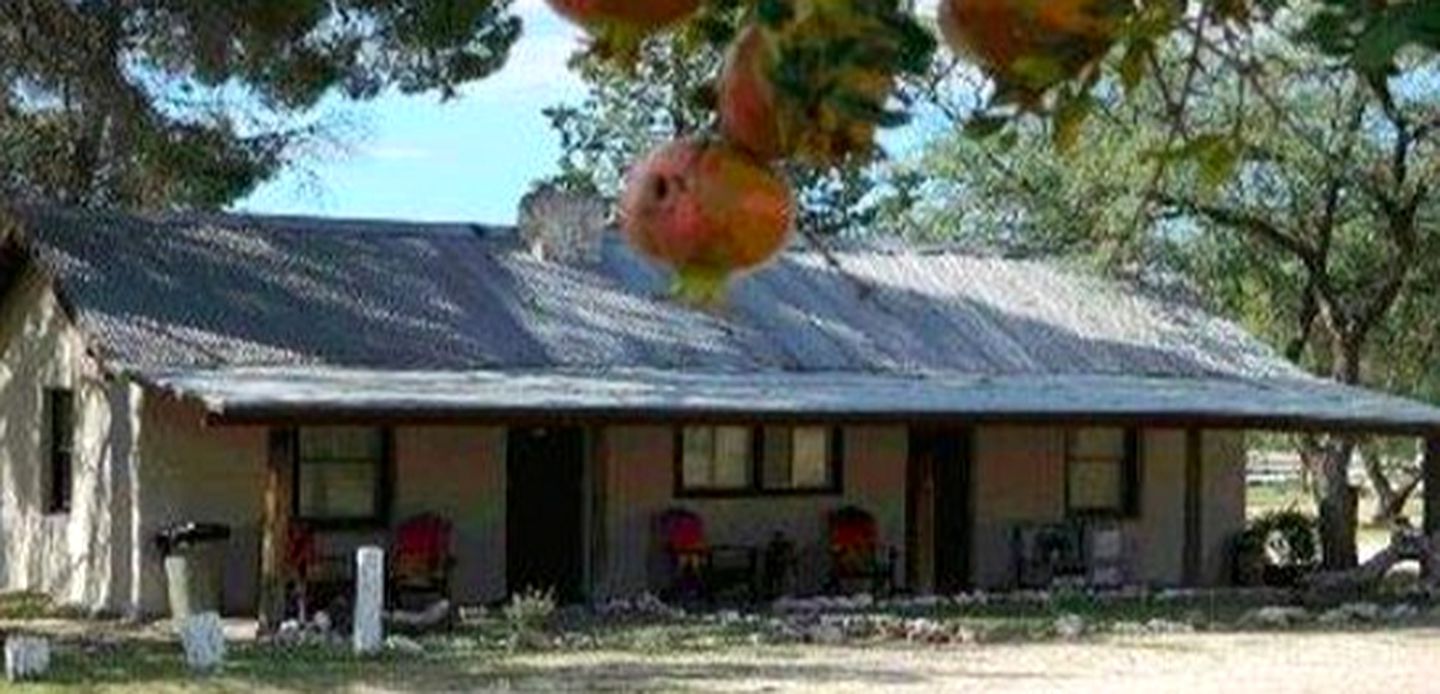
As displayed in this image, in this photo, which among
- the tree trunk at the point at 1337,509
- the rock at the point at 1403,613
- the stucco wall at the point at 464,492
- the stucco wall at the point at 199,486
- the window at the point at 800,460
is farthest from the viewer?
the tree trunk at the point at 1337,509

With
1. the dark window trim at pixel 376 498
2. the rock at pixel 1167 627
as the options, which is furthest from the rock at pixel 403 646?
the rock at pixel 1167 627

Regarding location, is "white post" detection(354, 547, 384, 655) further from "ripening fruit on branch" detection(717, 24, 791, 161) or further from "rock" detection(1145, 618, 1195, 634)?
"ripening fruit on branch" detection(717, 24, 791, 161)

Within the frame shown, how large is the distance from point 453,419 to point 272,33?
3585 millimetres

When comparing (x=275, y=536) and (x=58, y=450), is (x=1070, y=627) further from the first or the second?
(x=58, y=450)

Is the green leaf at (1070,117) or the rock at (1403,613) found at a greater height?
the green leaf at (1070,117)

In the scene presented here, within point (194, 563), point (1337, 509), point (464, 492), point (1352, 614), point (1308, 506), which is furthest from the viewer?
point (1308, 506)

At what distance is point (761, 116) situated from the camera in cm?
141

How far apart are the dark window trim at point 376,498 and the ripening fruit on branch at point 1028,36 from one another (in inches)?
788

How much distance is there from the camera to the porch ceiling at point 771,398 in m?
19.8

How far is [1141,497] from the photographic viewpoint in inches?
1031

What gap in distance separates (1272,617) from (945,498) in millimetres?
4196

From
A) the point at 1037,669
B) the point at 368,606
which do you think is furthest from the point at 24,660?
the point at 1037,669

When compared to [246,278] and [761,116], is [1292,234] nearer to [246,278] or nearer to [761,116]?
[246,278]

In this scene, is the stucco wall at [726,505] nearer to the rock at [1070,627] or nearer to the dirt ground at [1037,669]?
the rock at [1070,627]
